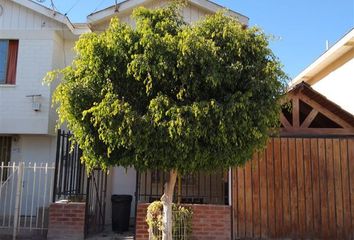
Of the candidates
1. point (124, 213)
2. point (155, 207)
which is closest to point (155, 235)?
point (155, 207)

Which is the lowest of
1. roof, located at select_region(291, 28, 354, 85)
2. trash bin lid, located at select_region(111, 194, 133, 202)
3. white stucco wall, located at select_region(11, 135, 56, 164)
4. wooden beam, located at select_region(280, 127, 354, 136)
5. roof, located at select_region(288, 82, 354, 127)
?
trash bin lid, located at select_region(111, 194, 133, 202)

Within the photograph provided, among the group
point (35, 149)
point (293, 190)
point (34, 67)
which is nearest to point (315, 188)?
point (293, 190)

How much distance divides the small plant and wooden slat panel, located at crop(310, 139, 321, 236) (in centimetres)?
282

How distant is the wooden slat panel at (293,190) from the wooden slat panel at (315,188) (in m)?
0.39

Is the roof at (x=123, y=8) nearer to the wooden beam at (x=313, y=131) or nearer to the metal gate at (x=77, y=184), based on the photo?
the metal gate at (x=77, y=184)

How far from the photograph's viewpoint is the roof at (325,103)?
34.6 feet

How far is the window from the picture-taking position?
43.2 feet

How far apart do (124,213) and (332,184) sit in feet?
17.4

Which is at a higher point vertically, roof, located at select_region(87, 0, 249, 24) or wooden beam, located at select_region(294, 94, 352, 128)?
roof, located at select_region(87, 0, 249, 24)

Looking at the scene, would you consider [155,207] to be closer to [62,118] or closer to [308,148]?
[62,118]

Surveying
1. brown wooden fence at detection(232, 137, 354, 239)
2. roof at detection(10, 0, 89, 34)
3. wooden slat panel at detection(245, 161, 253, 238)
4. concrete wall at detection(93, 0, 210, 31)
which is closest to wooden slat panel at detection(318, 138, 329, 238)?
brown wooden fence at detection(232, 137, 354, 239)

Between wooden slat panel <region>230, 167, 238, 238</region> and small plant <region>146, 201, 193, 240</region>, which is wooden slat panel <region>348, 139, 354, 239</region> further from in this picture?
small plant <region>146, 201, 193, 240</region>

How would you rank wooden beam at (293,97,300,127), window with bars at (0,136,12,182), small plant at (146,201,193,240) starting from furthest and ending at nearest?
1. window with bars at (0,136,12,182)
2. wooden beam at (293,97,300,127)
3. small plant at (146,201,193,240)

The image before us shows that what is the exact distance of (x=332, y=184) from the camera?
31.6 feet
